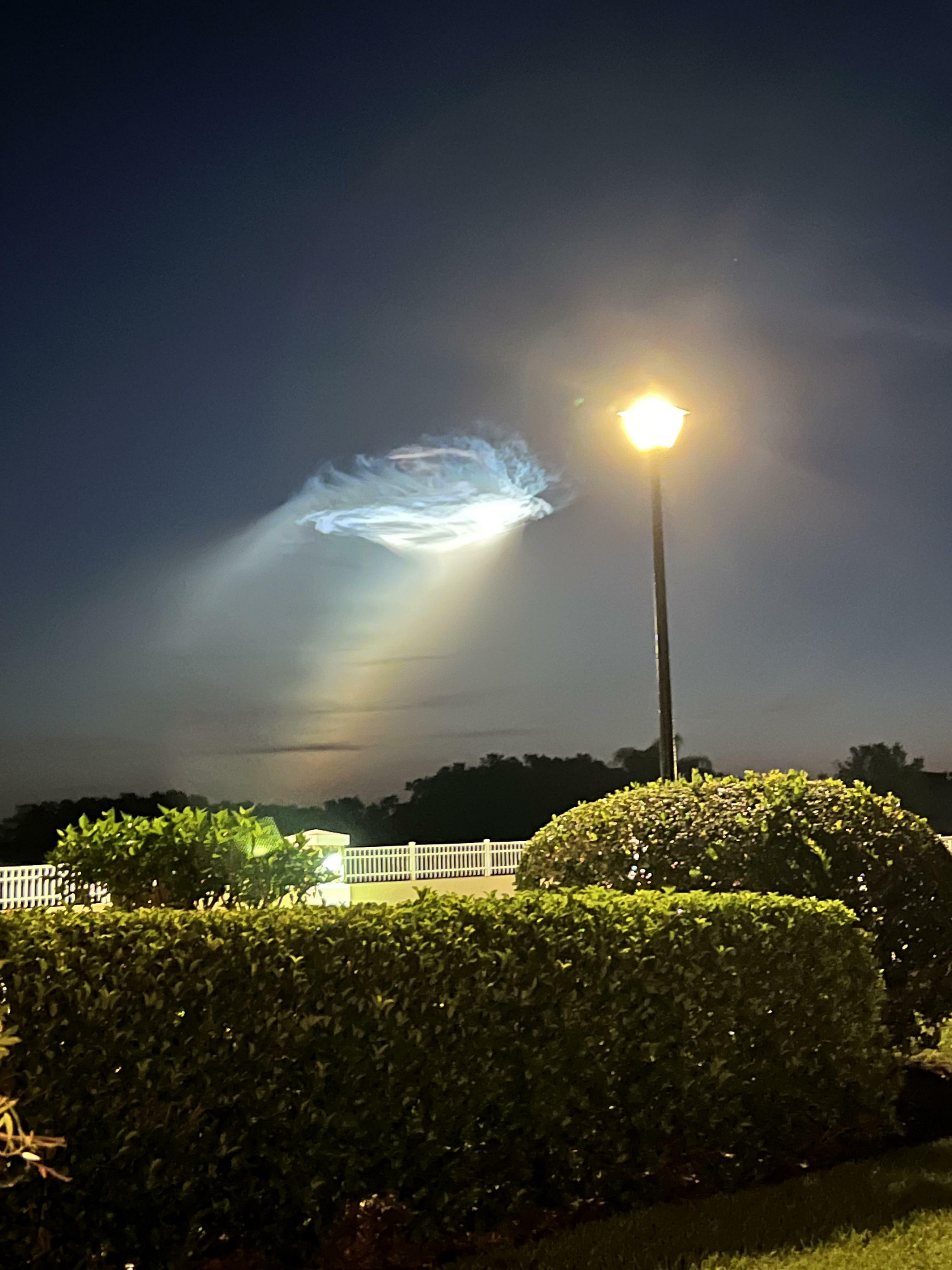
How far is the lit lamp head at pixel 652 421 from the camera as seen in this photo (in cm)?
1055

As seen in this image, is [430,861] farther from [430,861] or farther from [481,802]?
[481,802]

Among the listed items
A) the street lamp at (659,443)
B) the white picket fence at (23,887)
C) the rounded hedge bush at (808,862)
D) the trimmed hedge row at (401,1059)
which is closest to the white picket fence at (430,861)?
the white picket fence at (23,887)

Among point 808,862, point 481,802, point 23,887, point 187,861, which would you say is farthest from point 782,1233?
point 481,802

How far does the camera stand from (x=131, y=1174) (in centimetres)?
441

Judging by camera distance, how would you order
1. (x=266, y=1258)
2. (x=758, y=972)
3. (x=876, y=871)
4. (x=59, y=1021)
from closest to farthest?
(x=59, y=1021)
(x=266, y=1258)
(x=758, y=972)
(x=876, y=871)

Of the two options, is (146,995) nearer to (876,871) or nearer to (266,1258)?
(266,1258)

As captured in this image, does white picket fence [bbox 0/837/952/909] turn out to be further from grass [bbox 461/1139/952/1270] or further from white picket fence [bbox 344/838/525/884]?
grass [bbox 461/1139/952/1270]

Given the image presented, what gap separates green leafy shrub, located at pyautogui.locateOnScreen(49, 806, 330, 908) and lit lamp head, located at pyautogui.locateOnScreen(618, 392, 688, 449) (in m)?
5.37

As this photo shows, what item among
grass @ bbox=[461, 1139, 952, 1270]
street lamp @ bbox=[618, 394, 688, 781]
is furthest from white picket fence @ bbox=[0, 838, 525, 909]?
grass @ bbox=[461, 1139, 952, 1270]

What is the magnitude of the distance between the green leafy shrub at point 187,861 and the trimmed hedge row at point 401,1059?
183 centimetres

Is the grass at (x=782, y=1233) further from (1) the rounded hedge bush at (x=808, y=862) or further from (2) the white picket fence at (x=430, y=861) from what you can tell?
(2) the white picket fence at (x=430, y=861)

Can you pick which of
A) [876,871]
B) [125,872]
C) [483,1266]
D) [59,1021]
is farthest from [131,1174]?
[876,871]

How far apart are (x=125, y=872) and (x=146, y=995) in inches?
103

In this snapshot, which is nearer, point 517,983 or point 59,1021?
point 59,1021
